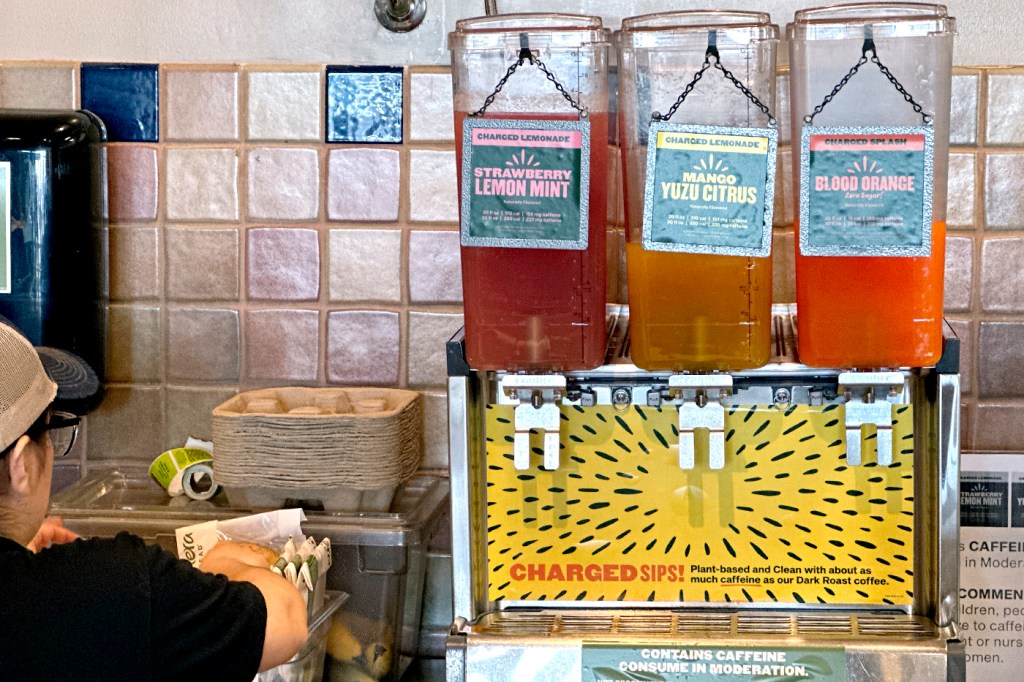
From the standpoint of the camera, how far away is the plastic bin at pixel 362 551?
1.95m

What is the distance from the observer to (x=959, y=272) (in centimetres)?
210

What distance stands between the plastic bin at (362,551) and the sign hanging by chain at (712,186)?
73cm

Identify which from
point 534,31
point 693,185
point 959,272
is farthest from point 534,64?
point 959,272

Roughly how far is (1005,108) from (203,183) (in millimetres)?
1470

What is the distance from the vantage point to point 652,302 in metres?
1.59

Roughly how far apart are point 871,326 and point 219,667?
3.11 ft

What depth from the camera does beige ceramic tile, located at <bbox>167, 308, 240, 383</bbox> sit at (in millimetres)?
2264

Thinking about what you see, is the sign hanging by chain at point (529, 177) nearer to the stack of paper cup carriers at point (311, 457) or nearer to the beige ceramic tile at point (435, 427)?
the stack of paper cup carriers at point (311, 457)

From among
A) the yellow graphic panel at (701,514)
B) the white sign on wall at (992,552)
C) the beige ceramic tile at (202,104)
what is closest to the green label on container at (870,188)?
the yellow graphic panel at (701,514)

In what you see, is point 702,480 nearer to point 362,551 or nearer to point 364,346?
point 362,551

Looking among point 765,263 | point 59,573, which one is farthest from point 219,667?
point 765,263

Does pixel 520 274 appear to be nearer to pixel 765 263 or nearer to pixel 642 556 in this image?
pixel 765 263

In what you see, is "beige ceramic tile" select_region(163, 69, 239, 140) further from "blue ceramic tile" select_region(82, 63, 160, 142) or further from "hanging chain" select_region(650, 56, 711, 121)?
"hanging chain" select_region(650, 56, 711, 121)

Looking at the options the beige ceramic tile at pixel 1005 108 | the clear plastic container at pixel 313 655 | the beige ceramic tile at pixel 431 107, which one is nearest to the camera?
the clear plastic container at pixel 313 655
